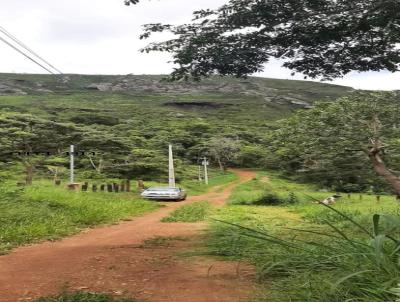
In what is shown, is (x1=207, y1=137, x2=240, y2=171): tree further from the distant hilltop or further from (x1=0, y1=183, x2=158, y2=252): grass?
the distant hilltop

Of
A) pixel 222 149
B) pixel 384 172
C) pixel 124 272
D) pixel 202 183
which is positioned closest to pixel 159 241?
pixel 124 272

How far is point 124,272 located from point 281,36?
16.6 ft

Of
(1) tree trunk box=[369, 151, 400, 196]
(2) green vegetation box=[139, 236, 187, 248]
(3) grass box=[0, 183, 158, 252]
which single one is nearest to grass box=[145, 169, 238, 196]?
(3) grass box=[0, 183, 158, 252]

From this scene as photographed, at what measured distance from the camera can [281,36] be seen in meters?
9.41

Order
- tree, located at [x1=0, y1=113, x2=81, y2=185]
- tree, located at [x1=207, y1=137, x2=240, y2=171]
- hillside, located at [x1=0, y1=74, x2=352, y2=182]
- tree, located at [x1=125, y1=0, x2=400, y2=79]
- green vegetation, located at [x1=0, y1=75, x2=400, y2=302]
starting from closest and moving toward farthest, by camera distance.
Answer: green vegetation, located at [x1=0, y1=75, x2=400, y2=302], tree, located at [x1=125, y1=0, x2=400, y2=79], tree, located at [x1=0, y1=113, x2=81, y2=185], hillside, located at [x1=0, y1=74, x2=352, y2=182], tree, located at [x1=207, y1=137, x2=240, y2=171]

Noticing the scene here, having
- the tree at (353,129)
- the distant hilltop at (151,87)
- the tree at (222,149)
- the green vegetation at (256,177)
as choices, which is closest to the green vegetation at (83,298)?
the green vegetation at (256,177)

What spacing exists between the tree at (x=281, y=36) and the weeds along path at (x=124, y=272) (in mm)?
3282

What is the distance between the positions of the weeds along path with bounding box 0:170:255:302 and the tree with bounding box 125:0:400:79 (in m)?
3.28

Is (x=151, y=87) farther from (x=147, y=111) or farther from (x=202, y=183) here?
(x=202, y=183)

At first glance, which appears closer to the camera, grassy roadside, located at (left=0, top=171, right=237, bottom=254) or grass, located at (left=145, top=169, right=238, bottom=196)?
grassy roadside, located at (left=0, top=171, right=237, bottom=254)

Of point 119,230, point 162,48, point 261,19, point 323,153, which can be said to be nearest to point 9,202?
point 119,230

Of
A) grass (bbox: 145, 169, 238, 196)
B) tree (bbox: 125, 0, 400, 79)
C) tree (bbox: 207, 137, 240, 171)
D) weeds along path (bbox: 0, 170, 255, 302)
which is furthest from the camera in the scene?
tree (bbox: 207, 137, 240, 171)

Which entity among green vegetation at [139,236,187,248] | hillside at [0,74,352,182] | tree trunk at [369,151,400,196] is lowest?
green vegetation at [139,236,187,248]

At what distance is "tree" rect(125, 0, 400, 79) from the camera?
8.73m
